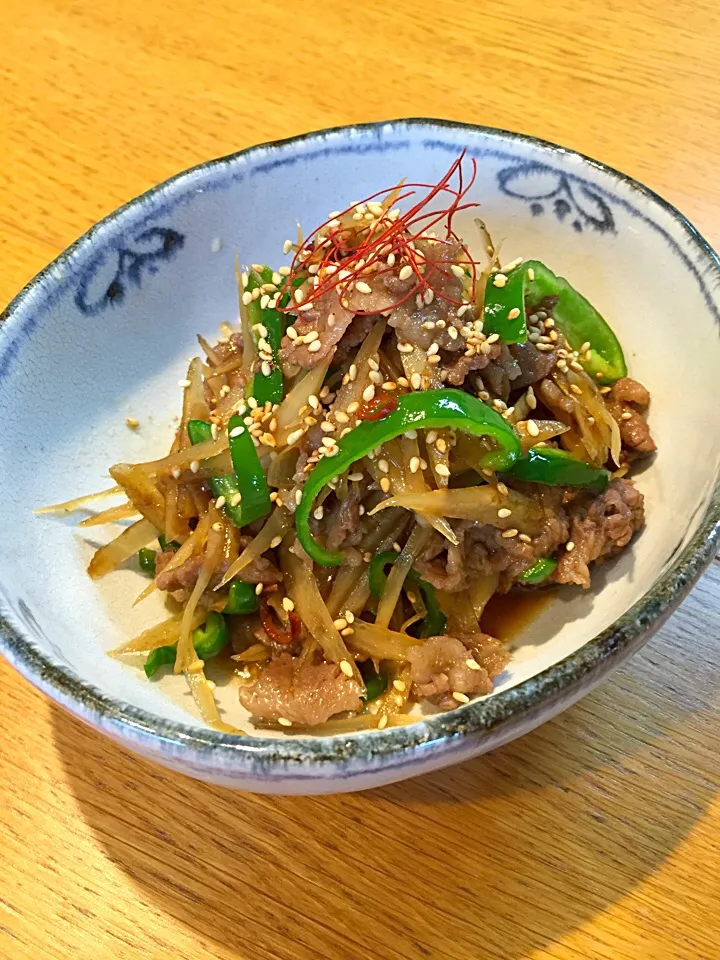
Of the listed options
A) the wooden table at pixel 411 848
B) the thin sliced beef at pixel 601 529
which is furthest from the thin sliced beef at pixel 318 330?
the wooden table at pixel 411 848

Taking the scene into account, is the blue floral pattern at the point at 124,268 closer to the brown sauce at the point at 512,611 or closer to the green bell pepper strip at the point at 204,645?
the green bell pepper strip at the point at 204,645

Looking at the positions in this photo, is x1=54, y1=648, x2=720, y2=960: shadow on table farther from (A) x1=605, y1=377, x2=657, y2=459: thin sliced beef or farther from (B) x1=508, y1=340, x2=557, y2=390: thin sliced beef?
(B) x1=508, y1=340, x2=557, y2=390: thin sliced beef

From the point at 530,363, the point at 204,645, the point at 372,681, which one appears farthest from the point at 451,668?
the point at 530,363

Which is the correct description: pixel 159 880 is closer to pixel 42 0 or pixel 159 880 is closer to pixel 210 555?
pixel 210 555

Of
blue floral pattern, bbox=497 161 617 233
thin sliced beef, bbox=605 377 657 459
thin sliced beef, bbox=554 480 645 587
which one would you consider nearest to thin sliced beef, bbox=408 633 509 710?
thin sliced beef, bbox=554 480 645 587

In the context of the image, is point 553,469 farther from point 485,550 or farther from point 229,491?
point 229,491

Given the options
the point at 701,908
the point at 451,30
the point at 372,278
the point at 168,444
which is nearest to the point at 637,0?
the point at 451,30
